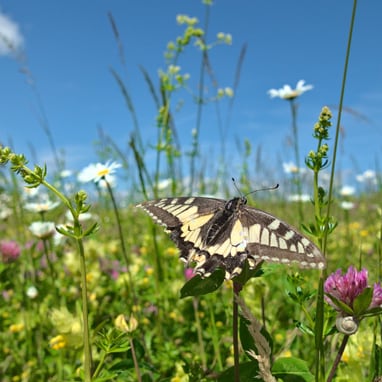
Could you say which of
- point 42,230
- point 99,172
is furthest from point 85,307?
point 42,230

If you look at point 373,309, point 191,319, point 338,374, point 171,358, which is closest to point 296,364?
point 373,309

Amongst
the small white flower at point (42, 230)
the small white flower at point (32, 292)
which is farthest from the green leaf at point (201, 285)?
the small white flower at point (32, 292)

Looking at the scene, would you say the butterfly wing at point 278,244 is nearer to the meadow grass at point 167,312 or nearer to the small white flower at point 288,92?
the meadow grass at point 167,312

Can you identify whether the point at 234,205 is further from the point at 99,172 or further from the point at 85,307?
the point at 99,172

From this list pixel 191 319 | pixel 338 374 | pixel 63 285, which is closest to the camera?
pixel 338 374

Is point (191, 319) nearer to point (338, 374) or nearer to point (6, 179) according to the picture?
point (338, 374)
